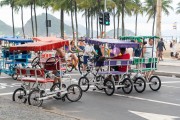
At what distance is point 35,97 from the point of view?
10.6m

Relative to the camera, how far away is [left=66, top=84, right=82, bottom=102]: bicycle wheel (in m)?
11.4

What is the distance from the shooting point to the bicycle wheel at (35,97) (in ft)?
34.7

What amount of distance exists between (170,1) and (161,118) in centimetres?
8857

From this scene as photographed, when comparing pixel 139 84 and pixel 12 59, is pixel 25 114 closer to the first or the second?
pixel 139 84

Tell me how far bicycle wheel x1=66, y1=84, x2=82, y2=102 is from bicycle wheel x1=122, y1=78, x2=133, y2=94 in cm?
219

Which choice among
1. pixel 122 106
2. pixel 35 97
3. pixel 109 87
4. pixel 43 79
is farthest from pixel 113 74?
pixel 35 97

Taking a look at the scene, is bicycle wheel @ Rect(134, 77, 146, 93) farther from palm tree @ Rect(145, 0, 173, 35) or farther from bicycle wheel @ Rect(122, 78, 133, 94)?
palm tree @ Rect(145, 0, 173, 35)

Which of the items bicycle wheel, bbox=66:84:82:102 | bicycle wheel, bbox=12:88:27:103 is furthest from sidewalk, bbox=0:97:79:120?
bicycle wheel, bbox=66:84:82:102

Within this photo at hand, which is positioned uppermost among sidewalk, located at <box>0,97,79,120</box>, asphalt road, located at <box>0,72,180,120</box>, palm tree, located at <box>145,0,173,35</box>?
palm tree, located at <box>145,0,173,35</box>

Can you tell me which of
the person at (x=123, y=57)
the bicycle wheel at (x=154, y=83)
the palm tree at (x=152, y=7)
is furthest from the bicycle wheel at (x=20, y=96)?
the palm tree at (x=152, y=7)

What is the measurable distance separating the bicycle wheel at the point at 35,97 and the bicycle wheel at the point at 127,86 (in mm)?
3601

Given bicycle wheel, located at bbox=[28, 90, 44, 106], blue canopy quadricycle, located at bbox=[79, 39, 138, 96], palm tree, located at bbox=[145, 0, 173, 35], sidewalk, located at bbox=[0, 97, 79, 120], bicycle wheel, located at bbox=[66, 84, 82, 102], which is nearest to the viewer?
sidewalk, located at bbox=[0, 97, 79, 120]

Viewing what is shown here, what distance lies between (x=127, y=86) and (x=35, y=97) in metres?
3.86

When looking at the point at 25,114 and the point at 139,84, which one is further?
the point at 139,84
